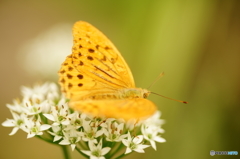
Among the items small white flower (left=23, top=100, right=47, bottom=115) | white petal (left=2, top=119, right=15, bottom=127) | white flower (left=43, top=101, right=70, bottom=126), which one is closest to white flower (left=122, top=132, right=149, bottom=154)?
white flower (left=43, top=101, right=70, bottom=126)

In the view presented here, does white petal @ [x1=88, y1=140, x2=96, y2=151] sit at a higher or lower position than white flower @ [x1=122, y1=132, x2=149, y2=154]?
higher

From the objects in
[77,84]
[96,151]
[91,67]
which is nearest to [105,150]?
[96,151]

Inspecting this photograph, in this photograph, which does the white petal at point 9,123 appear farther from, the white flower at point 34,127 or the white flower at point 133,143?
the white flower at point 133,143

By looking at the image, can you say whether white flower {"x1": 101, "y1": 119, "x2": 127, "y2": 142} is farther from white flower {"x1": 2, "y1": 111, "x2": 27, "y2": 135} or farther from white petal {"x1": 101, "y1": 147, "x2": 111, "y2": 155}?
white flower {"x1": 2, "y1": 111, "x2": 27, "y2": 135}

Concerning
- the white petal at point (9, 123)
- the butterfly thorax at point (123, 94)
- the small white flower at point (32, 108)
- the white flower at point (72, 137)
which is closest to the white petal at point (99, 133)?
the white flower at point (72, 137)

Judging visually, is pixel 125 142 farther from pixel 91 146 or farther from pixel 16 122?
pixel 16 122

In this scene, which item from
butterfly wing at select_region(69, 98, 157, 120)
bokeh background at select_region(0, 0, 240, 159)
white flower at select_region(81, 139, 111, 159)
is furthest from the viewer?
bokeh background at select_region(0, 0, 240, 159)
